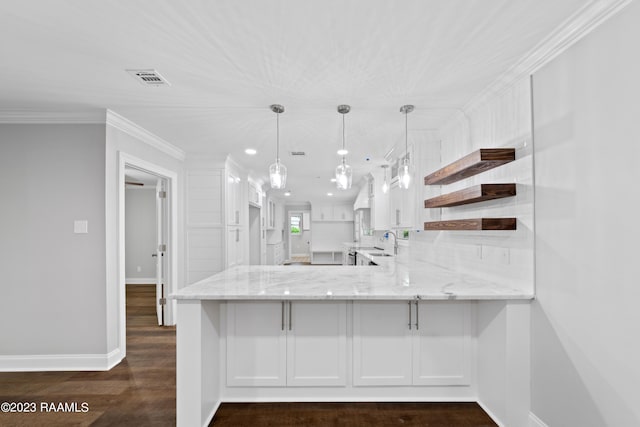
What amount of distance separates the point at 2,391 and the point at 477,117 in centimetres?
442

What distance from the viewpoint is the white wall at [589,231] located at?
4.55ft

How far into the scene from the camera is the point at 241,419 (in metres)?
2.18

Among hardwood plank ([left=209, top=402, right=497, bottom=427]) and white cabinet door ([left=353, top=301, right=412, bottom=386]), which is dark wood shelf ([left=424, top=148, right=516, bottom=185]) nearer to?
white cabinet door ([left=353, top=301, right=412, bottom=386])

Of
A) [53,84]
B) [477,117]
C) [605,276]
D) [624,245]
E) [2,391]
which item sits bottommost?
[2,391]

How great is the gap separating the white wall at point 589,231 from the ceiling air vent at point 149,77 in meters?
2.47

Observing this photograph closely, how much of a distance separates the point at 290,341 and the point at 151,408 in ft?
3.69

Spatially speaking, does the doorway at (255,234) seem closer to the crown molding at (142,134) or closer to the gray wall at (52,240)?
the crown molding at (142,134)

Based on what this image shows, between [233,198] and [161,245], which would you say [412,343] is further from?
[233,198]

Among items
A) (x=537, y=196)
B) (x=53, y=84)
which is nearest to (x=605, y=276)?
(x=537, y=196)

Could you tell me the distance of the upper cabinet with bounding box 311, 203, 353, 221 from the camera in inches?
438

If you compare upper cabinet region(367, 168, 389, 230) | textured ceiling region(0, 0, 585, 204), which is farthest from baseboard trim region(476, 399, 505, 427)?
upper cabinet region(367, 168, 389, 230)

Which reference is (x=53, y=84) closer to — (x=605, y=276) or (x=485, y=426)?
(x=605, y=276)

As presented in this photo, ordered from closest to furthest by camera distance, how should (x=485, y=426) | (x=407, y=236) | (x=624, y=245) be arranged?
(x=624, y=245)
(x=485, y=426)
(x=407, y=236)

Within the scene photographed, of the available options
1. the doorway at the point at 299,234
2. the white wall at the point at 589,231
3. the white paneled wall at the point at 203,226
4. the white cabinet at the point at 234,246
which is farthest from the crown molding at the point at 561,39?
the doorway at the point at 299,234
